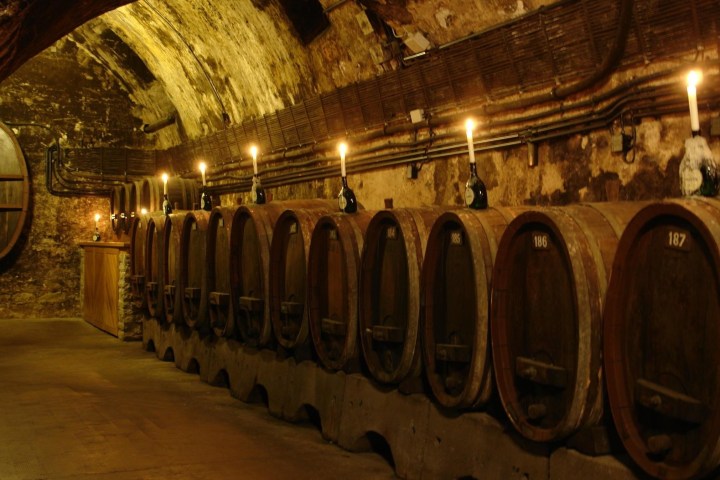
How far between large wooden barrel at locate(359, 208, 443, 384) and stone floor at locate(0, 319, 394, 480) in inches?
24.0

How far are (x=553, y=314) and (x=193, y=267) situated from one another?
175 inches

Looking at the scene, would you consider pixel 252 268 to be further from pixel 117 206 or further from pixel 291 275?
pixel 117 206

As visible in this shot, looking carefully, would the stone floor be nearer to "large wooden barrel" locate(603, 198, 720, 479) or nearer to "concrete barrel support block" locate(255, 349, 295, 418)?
"concrete barrel support block" locate(255, 349, 295, 418)

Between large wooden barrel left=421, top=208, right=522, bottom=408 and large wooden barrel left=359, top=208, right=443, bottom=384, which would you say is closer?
large wooden barrel left=421, top=208, right=522, bottom=408

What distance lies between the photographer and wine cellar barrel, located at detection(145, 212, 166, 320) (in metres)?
7.81

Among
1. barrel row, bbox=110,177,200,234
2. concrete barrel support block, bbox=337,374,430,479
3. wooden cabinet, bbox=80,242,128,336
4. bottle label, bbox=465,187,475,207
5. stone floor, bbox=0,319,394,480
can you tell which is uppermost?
barrel row, bbox=110,177,200,234

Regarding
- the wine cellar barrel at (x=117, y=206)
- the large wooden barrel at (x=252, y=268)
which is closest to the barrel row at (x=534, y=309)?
the large wooden barrel at (x=252, y=268)

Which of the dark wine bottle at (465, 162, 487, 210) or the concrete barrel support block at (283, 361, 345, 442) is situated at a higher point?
the dark wine bottle at (465, 162, 487, 210)

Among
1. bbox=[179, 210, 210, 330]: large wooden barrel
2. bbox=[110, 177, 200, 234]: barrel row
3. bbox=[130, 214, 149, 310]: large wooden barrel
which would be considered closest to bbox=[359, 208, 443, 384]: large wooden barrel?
bbox=[179, 210, 210, 330]: large wooden barrel

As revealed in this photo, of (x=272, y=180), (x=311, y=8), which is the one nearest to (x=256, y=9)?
(x=311, y=8)

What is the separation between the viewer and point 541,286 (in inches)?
127

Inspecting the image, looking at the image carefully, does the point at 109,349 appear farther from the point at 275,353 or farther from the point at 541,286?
the point at 541,286

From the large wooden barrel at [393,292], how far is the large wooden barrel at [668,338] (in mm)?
1374

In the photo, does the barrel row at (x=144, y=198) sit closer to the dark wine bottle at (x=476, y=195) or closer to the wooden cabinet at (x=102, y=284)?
the wooden cabinet at (x=102, y=284)
